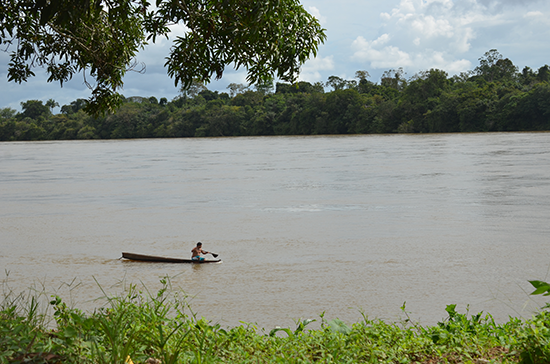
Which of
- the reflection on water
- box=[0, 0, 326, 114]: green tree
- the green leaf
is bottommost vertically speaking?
the reflection on water

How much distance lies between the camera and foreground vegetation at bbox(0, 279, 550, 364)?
4.11 meters

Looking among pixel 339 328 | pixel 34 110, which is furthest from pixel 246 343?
pixel 34 110

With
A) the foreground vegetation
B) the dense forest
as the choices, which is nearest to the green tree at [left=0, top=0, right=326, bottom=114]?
the foreground vegetation

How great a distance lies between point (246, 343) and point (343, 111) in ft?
325

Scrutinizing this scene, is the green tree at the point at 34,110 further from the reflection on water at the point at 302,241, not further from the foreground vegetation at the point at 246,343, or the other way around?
the foreground vegetation at the point at 246,343

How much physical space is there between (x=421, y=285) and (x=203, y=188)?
1550cm

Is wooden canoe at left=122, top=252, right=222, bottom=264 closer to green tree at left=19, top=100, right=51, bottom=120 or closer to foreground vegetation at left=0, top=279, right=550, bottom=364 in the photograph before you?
foreground vegetation at left=0, top=279, right=550, bottom=364

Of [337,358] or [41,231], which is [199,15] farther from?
[41,231]

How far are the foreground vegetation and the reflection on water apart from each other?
2.01 metres

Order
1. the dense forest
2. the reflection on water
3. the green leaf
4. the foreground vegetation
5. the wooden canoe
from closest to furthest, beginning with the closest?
the foreground vegetation
the green leaf
the reflection on water
the wooden canoe
the dense forest

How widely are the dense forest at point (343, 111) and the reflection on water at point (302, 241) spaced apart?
5224 centimetres

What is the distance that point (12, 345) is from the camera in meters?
4.11

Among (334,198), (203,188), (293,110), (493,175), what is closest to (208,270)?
(334,198)

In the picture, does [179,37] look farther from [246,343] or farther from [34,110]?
[34,110]
